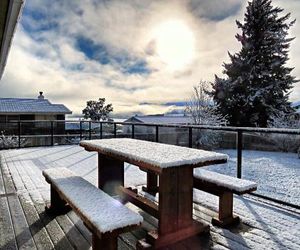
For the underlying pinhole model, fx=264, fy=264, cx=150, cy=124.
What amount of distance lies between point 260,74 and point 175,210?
48.9 ft

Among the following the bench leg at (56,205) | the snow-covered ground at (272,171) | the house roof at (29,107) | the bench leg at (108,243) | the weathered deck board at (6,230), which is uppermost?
the house roof at (29,107)

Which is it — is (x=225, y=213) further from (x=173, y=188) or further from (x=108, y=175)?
(x=108, y=175)

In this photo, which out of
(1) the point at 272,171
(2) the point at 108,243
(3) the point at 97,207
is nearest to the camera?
(2) the point at 108,243

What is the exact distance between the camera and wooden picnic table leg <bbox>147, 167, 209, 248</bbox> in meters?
2.03

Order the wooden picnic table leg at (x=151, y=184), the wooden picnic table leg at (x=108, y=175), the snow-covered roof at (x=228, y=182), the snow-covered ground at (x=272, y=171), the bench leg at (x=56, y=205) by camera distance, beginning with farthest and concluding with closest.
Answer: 1. the snow-covered ground at (x=272, y=171)
2. the wooden picnic table leg at (x=151, y=184)
3. the wooden picnic table leg at (x=108, y=175)
4. the bench leg at (x=56, y=205)
5. the snow-covered roof at (x=228, y=182)

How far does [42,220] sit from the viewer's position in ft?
8.18

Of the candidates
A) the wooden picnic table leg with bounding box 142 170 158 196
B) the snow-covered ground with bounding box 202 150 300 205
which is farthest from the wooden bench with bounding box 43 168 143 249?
the snow-covered ground with bounding box 202 150 300 205

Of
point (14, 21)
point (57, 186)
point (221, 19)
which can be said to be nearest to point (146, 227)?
point (57, 186)

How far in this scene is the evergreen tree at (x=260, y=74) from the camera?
584 inches

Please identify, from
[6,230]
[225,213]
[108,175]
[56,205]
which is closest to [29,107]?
[108,175]

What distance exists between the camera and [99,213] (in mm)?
1656

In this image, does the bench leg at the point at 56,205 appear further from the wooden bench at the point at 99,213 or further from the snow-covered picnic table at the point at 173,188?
the snow-covered picnic table at the point at 173,188

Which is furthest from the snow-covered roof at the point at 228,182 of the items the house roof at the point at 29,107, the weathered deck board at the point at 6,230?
the house roof at the point at 29,107

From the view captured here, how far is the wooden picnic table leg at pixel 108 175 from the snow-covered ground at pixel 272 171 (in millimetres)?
3253
